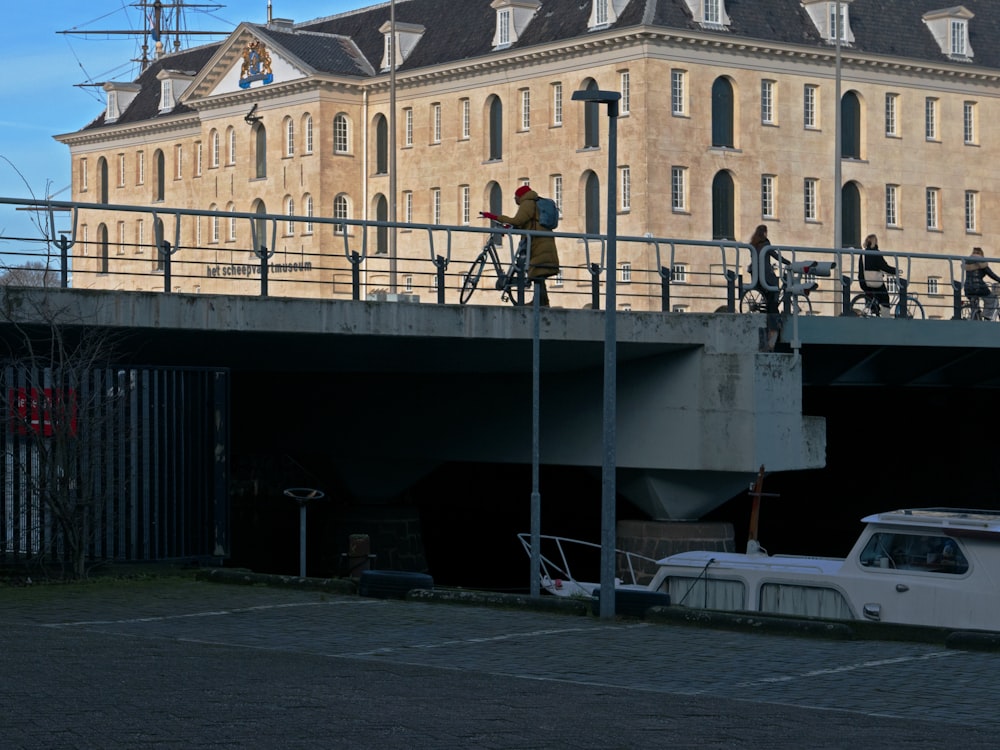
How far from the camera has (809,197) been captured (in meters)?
82.2

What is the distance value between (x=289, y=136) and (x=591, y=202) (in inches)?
827

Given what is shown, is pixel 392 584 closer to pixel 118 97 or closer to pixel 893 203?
pixel 893 203

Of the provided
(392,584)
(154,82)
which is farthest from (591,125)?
(392,584)

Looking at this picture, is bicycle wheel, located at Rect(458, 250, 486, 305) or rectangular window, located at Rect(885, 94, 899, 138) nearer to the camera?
bicycle wheel, located at Rect(458, 250, 486, 305)

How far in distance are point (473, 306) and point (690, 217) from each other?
52.2 meters

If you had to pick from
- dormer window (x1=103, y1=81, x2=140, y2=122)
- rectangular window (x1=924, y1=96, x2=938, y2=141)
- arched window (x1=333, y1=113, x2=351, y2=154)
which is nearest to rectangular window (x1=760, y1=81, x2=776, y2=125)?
rectangular window (x1=924, y1=96, x2=938, y2=141)

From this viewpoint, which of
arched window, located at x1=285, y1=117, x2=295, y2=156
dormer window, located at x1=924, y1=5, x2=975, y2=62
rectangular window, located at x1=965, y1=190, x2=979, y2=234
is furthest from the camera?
arched window, located at x1=285, y1=117, x2=295, y2=156

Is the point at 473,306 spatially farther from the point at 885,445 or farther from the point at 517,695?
the point at 885,445

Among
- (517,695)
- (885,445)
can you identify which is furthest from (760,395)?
(517,695)

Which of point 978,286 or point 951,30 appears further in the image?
point 951,30

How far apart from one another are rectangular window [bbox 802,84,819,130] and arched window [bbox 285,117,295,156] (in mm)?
25599

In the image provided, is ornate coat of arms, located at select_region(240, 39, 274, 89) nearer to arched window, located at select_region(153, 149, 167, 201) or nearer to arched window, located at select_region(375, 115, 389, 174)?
arched window, located at select_region(375, 115, 389, 174)

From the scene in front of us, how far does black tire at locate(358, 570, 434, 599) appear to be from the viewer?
19328mm

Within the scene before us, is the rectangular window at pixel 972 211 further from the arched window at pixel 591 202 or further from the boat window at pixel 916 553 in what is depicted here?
the boat window at pixel 916 553
